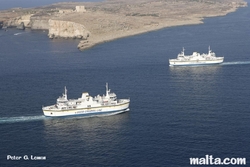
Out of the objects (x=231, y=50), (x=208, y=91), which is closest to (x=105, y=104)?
(x=208, y=91)

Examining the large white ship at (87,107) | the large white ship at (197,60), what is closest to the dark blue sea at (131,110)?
the large white ship at (87,107)

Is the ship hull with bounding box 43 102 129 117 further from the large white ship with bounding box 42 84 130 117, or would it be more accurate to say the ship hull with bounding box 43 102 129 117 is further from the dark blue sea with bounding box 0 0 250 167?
the dark blue sea with bounding box 0 0 250 167

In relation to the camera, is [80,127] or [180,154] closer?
[180,154]

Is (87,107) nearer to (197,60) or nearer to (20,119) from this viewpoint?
(20,119)

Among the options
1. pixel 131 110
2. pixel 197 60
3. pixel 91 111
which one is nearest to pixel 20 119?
pixel 91 111

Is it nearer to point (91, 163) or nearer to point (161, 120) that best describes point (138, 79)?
point (161, 120)

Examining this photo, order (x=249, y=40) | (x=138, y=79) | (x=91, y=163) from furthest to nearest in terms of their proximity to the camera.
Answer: (x=249, y=40), (x=138, y=79), (x=91, y=163)

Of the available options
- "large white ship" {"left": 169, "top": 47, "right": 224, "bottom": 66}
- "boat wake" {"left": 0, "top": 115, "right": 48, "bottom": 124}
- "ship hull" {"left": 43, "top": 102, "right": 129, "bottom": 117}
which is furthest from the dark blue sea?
"large white ship" {"left": 169, "top": 47, "right": 224, "bottom": 66}
